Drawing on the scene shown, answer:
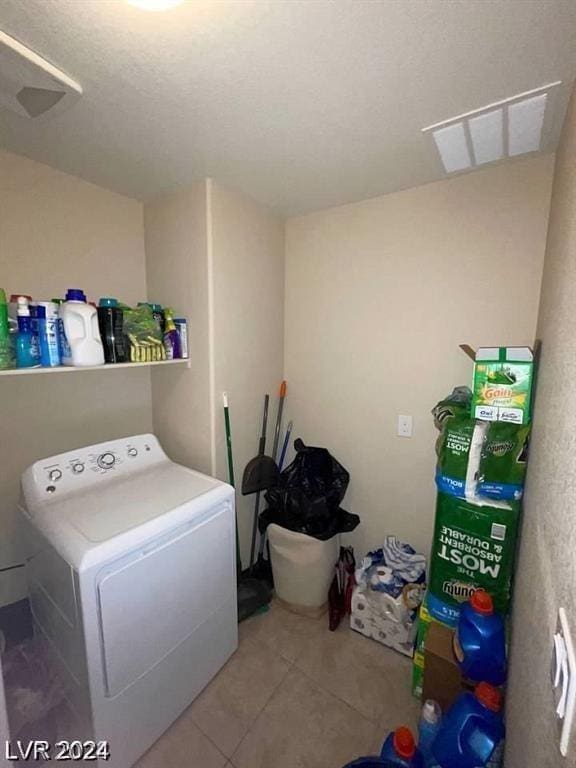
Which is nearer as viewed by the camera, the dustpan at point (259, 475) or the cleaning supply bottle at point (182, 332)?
the cleaning supply bottle at point (182, 332)

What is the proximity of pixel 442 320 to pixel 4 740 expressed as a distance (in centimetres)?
210

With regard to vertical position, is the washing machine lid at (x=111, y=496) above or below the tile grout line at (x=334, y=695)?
above

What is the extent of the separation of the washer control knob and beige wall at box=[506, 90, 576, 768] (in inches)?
65.5

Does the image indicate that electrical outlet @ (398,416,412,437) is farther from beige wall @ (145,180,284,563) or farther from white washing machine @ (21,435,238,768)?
white washing machine @ (21,435,238,768)

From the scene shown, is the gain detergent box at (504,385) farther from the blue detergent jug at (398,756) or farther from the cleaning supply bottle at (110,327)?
the cleaning supply bottle at (110,327)

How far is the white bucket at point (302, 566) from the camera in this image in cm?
179

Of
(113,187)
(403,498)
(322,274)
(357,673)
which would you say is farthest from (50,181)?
(357,673)

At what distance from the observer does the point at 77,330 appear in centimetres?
128

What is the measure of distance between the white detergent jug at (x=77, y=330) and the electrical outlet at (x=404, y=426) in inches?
61.6

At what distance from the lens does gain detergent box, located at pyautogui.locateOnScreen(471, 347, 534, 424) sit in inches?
46.3

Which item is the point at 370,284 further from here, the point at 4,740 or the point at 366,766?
the point at 4,740

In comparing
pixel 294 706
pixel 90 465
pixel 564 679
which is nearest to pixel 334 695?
pixel 294 706

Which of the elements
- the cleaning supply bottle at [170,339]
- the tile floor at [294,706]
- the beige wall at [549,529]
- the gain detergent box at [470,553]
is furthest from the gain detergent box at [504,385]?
the cleaning supply bottle at [170,339]

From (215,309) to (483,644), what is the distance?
176 centimetres
